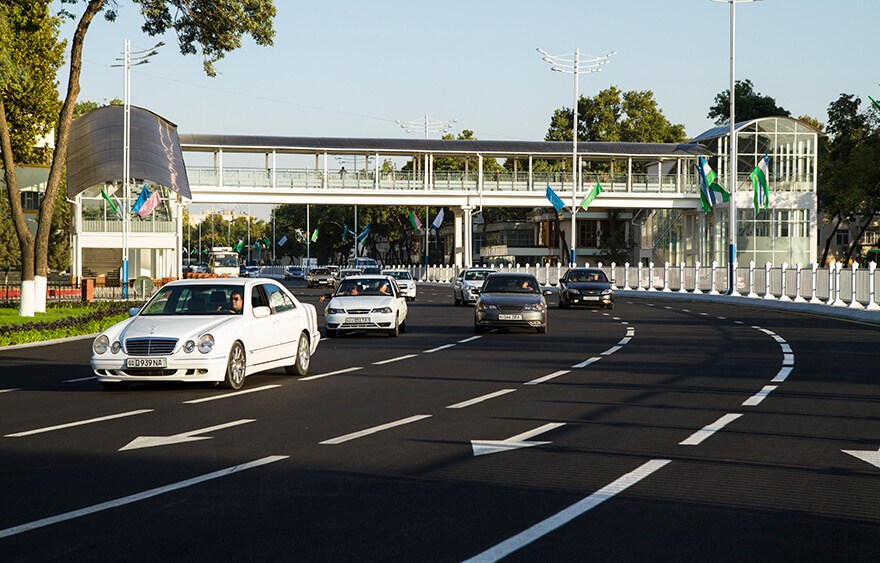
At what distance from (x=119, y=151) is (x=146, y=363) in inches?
2281

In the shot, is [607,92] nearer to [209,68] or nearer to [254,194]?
[254,194]

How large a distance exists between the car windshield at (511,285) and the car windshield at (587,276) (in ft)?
49.4

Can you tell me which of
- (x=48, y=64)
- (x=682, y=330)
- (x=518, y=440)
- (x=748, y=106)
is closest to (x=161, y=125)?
(x=48, y=64)

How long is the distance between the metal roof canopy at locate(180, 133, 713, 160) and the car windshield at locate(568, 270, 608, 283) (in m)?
37.7

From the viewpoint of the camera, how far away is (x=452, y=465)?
9438 mm

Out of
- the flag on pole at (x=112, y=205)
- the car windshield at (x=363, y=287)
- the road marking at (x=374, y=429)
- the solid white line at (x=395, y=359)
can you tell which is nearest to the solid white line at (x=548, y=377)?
the solid white line at (x=395, y=359)

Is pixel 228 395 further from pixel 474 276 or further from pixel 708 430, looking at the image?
pixel 474 276

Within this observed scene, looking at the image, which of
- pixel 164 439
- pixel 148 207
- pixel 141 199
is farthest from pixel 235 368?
pixel 141 199

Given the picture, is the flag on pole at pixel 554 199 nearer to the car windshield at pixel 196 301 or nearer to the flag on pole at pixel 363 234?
the flag on pole at pixel 363 234

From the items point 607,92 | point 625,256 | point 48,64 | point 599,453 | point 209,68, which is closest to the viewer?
point 599,453

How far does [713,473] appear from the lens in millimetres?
9023

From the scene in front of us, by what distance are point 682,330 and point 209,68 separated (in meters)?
16.8

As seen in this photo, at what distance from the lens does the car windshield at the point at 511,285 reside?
2970cm

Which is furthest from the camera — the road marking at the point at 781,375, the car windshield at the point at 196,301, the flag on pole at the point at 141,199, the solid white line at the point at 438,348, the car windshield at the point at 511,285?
the flag on pole at the point at 141,199
